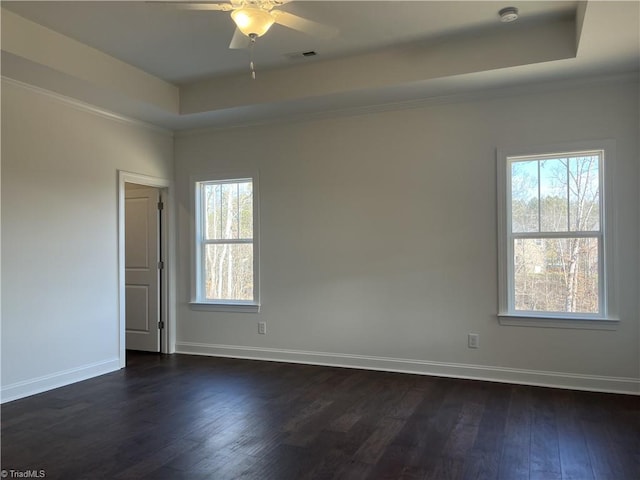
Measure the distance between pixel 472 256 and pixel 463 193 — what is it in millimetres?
611

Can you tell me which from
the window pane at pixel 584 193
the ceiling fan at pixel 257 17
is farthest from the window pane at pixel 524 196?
the ceiling fan at pixel 257 17

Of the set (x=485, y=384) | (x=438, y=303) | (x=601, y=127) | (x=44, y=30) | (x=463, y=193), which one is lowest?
(x=485, y=384)

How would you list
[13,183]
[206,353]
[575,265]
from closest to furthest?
1. [13,183]
2. [575,265]
3. [206,353]

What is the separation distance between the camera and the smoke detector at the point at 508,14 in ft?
11.1

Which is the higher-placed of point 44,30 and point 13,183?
point 44,30

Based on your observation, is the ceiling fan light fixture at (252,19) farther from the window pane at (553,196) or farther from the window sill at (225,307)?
the window sill at (225,307)

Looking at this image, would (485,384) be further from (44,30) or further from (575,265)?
(44,30)

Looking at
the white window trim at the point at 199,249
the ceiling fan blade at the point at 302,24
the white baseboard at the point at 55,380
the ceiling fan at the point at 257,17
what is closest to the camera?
the ceiling fan at the point at 257,17

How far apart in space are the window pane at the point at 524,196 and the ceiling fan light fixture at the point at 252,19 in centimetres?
283

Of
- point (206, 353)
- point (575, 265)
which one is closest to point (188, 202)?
point (206, 353)

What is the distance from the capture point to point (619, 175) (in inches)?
157

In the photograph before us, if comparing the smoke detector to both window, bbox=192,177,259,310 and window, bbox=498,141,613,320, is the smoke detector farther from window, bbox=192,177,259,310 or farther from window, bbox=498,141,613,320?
window, bbox=192,177,259,310

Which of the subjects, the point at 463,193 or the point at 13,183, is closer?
the point at 13,183

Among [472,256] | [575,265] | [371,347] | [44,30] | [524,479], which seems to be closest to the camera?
[524,479]
